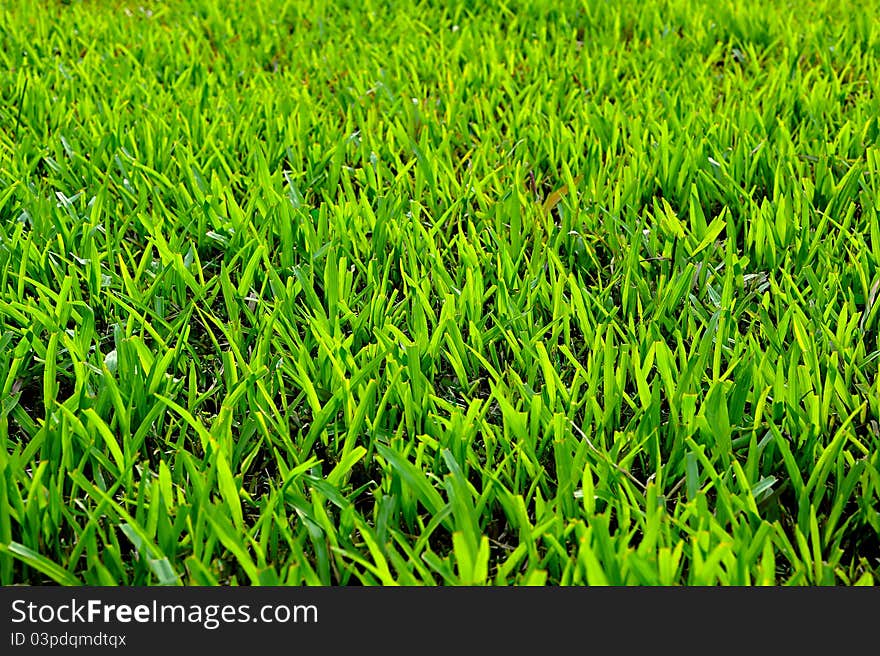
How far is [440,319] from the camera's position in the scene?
5.25 ft

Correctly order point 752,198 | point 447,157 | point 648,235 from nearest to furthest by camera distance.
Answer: point 648,235 < point 752,198 < point 447,157

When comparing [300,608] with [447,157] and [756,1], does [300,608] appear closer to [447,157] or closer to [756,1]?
[447,157]

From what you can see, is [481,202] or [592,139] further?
[592,139]

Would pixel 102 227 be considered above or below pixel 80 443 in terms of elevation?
above

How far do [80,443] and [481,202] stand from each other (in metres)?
1.06

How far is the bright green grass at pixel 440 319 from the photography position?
3.97ft

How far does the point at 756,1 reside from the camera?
3.49 meters

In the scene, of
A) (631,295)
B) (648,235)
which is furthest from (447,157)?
(631,295)

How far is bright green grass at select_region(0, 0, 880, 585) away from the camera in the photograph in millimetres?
1210

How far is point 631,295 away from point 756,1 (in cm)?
229

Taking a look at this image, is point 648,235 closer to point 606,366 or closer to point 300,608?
point 606,366

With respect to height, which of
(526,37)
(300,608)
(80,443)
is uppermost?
(526,37)

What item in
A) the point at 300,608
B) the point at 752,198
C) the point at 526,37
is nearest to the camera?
the point at 300,608

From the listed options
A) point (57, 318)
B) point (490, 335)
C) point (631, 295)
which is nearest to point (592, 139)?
point (631, 295)
